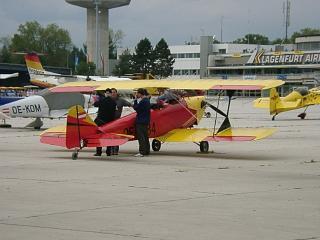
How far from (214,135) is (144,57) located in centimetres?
14321

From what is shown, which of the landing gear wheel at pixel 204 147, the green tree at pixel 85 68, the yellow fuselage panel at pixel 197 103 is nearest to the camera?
the landing gear wheel at pixel 204 147

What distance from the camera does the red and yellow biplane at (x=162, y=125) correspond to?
1802 centimetres

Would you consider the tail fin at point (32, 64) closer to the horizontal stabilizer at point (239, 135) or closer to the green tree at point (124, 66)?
the horizontal stabilizer at point (239, 135)

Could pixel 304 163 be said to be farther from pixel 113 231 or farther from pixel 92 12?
pixel 92 12

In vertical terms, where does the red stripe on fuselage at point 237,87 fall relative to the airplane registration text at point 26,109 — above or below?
above

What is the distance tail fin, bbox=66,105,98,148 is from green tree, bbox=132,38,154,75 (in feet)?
465

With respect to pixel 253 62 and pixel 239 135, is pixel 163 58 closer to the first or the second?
pixel 253 62

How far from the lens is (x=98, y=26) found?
15038 centimetres

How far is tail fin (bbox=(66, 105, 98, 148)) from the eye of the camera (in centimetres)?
1795

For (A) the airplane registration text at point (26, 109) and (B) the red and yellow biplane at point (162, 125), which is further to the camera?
(A) the airplane registration text at point (26, 109)

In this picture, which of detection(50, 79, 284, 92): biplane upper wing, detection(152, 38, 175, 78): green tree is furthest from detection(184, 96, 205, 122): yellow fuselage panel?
detection(152, 38, 175, 78): green tree

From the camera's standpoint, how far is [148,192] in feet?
39.9

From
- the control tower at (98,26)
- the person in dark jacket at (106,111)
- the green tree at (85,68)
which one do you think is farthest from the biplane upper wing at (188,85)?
the control tower at (98,26)

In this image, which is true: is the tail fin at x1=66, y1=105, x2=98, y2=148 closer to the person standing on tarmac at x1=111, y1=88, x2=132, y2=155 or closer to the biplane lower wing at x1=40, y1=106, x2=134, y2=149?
the biplane lower wing at x1=40, y1=106, x2=134, y2=149
